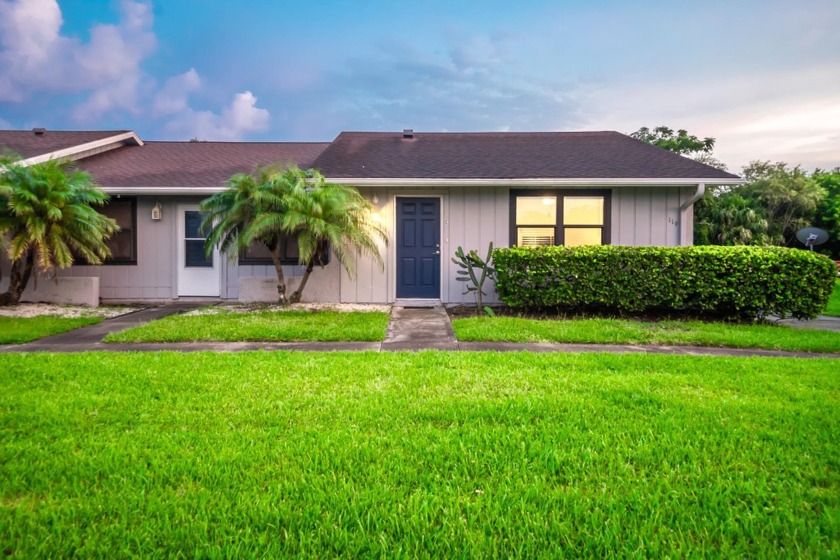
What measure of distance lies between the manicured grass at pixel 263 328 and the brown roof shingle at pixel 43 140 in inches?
299

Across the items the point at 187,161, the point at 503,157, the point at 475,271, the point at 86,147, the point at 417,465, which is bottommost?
the point at 417,465

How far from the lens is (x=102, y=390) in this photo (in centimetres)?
321

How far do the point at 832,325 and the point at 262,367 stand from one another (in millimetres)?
8933

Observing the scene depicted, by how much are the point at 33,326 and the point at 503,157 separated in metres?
8.99

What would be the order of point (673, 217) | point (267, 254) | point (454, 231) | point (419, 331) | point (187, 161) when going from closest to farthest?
point (419, 331)
point (673, 217)
point (454, 231)
point (267, 254)
point (187, 161)

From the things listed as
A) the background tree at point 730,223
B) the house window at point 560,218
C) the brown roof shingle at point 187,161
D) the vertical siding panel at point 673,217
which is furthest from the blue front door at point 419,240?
the background tree at point 730,223

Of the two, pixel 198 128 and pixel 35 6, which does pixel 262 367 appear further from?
pixel 198 128

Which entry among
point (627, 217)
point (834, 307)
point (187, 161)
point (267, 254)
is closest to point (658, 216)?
point (627, 217)

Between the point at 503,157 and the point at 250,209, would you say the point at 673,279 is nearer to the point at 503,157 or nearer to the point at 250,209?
the point at 503,157

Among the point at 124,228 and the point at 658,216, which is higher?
the point at 658,216

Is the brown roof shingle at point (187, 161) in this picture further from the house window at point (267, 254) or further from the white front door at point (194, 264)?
the house window at point (267, 254)

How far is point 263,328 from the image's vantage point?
18.7 ft

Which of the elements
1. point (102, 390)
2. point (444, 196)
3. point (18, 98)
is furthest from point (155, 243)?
point (18, 98)

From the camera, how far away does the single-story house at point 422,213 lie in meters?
8.41
